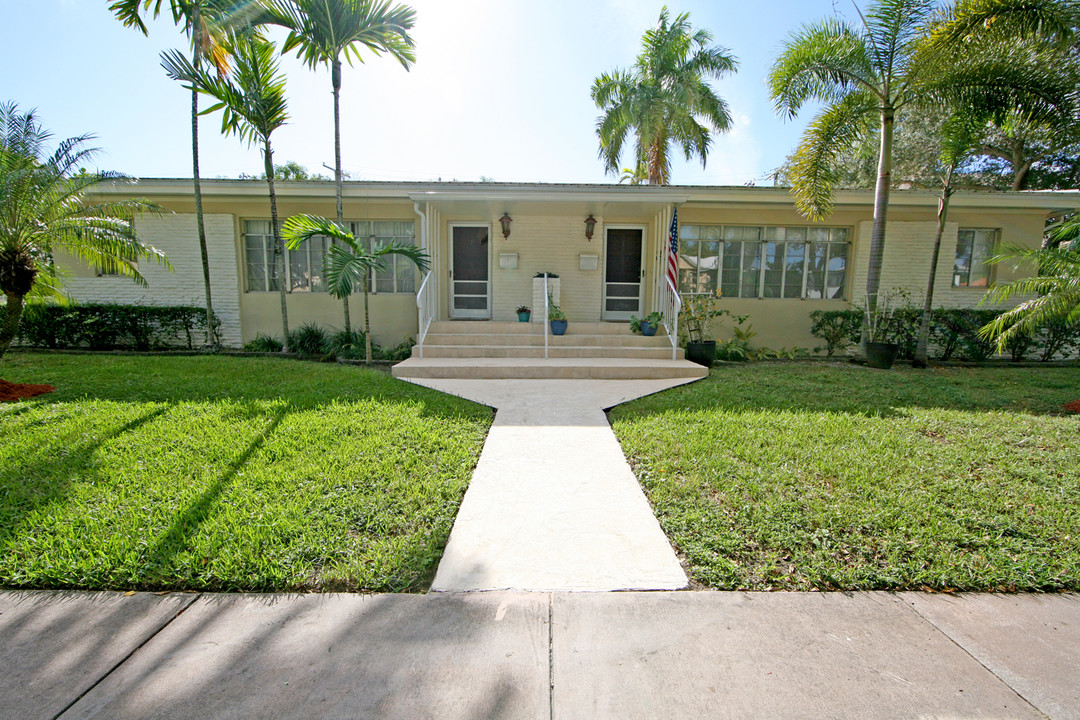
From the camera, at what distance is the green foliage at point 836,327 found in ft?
28.5

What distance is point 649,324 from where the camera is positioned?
8.18 metres

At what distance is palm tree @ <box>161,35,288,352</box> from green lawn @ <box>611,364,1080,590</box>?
758 centimetres

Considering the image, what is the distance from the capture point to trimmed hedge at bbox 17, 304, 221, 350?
839cm

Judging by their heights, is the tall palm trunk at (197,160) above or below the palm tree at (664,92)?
below

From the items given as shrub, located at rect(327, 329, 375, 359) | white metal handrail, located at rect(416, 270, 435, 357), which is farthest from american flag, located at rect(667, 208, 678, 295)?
shrub, located at rect(327, 329, 375, 359)

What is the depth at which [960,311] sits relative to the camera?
28.2 feet

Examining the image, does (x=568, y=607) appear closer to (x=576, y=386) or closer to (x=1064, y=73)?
(x=576, y=386)

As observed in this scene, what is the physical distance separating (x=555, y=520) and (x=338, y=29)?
8023 mm

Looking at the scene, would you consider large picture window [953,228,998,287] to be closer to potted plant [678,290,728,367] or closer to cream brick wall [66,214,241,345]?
potted plant [678,290,728,367]

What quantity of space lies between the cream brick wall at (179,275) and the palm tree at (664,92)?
39.4ft

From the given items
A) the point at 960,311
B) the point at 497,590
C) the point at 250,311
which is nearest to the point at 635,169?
the point at 960,311

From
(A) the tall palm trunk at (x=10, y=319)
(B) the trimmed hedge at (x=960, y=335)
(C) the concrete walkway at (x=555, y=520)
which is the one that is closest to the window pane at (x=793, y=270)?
(B) the trimmed hedge at (x=960, y=335)

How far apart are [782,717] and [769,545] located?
3.35 feet

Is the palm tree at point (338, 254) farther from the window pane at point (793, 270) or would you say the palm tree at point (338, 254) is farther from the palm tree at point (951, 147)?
the palm tree at point (951, 147)
